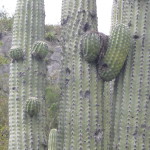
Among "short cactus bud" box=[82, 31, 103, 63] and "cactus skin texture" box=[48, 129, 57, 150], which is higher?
"short cactus bud" box=[82, 31, 103, 63]

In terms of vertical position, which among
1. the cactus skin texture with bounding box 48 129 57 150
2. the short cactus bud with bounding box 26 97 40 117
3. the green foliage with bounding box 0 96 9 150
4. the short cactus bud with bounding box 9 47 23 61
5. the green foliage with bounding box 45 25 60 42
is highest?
the green foliage with bounding box 45 25 60 42

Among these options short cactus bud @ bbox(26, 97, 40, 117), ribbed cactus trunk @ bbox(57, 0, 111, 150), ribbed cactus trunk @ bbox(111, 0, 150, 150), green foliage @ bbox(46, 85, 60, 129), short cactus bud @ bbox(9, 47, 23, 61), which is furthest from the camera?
green foliage @ bbox(46, 85, 60, 129)

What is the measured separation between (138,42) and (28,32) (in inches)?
45.4

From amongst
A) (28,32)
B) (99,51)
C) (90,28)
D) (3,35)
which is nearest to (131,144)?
(99,51)

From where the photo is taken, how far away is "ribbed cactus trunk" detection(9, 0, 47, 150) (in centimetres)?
381

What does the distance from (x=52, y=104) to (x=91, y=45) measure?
8.70 m

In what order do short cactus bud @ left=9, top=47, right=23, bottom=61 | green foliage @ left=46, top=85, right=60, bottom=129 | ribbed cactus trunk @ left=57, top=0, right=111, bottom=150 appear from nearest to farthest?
ribbed cactus trunk @ left=57, top=0, right=111, bottom=150 < short cactus bud @ left=9, top=47, right=23, bottom=61 < green foliage @ left=46, top=85, right=60, bottom=129

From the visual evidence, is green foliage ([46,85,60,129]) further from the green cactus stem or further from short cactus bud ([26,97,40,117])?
the green cactus stem

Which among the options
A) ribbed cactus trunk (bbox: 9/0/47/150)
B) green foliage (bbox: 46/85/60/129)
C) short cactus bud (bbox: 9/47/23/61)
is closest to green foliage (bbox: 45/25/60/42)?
green foliage (bbox: 46/85/60/129)

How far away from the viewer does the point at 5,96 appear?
45.1 ft

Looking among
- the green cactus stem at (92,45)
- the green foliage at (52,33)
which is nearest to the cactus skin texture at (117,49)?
the green cactus stem at (92,45)

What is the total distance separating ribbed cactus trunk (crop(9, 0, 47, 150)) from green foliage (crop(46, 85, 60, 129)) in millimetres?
7108

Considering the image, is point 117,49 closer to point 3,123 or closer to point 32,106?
point 32,106

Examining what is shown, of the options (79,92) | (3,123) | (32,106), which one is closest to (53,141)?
(32,106)
